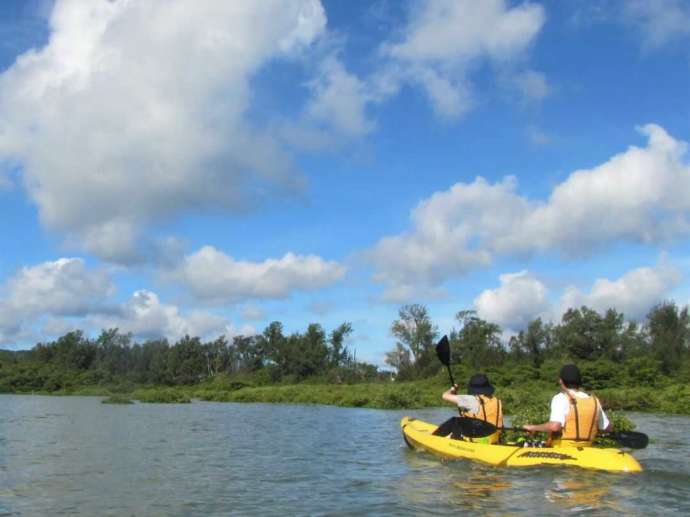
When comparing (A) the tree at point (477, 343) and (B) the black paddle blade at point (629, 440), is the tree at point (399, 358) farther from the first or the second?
(B) the black paddle blade at point (629, 440)

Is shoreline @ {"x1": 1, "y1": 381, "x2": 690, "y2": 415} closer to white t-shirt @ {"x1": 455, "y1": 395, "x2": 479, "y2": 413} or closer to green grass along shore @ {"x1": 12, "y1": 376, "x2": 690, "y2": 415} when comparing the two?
green grass along shore @ {"x1": 12, "y1": 376, "x2": 690, "y2": 415}

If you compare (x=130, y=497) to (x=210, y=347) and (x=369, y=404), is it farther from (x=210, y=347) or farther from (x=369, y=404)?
(x=210, y=347)

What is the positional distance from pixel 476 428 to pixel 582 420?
2.90m

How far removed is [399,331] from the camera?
8894 centimetres

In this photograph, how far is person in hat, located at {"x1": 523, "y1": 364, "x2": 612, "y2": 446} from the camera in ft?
39.7

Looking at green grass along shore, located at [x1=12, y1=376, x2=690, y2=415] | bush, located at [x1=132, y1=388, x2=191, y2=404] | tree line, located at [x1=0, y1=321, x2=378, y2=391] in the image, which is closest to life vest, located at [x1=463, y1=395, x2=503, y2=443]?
green grass along shore, located at [x1=12, y1=376, x2=690, y2=415]

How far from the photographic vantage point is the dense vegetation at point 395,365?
166 ft

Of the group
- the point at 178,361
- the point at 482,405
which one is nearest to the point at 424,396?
the point at 482,405

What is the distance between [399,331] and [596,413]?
252 ft

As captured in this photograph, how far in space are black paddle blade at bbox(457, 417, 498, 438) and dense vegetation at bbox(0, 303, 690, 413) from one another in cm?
1233

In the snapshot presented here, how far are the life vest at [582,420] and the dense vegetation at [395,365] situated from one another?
14.0 m

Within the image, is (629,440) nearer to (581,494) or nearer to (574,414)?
(574,414)

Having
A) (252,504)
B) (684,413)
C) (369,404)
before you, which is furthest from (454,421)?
(369,404)

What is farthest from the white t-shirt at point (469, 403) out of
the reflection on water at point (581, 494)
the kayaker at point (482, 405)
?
the reflection on water at point (581, 494)
